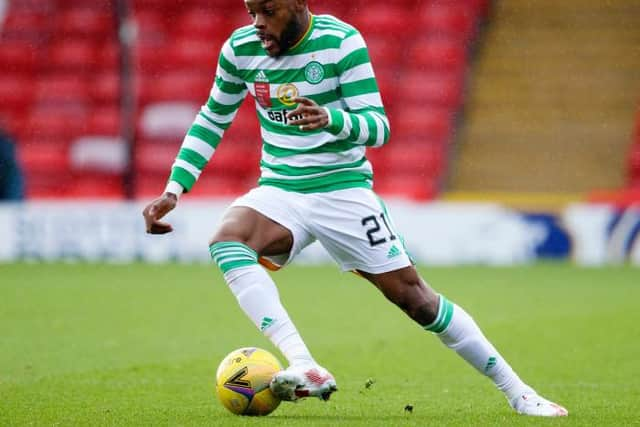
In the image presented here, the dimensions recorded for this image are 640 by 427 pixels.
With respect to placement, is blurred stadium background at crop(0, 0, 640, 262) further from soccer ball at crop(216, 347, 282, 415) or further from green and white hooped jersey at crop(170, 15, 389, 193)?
soccer ball at crop(216, 347, 282, 415)

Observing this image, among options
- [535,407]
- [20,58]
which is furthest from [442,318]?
[20,58]

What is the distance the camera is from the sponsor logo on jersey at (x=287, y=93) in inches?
216

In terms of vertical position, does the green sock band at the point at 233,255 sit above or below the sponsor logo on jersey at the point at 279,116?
below

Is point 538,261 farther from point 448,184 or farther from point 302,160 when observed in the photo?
point 302,160

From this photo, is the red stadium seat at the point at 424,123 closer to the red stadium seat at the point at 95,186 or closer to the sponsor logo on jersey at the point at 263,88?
the red stadium seat at the point at 95,186

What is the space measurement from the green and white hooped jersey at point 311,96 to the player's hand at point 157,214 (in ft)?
0.73

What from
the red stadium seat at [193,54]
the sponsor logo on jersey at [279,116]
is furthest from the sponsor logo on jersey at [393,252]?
the red stadium seat at [193,54]

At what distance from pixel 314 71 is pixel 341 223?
661 mm

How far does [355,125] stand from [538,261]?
1126 centimetres

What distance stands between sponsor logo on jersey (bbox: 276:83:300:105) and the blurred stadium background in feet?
42.9

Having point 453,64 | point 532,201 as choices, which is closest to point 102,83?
point 453,64

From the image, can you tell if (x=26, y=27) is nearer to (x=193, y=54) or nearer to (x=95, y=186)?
(x=193, y=54)

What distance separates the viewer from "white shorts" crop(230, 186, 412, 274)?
548cm

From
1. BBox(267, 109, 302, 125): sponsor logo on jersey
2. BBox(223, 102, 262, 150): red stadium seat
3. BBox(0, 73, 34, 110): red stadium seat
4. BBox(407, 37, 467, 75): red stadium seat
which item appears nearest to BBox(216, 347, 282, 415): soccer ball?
BBox(267, 109, 302, 125): sponsor logo on jersey
